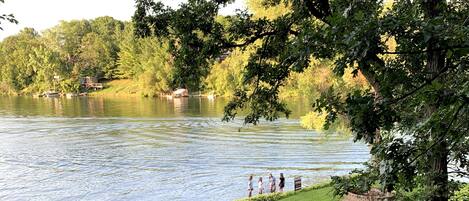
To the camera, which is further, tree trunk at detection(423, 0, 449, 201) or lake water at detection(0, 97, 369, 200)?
lake water at detection(0, 97, 369, 200)

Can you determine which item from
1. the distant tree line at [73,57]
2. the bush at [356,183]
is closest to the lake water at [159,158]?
the bush at [356,183]

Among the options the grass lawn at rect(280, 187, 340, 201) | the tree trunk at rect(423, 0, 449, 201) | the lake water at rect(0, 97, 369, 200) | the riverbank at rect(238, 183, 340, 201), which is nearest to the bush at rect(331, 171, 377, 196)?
the tree trunk at rect(423, 0, 449, 201)

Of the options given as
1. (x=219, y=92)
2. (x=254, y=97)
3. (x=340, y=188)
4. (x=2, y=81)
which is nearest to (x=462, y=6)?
(x=340, y=188)

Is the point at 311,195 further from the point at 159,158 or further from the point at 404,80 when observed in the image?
the point at 159,158

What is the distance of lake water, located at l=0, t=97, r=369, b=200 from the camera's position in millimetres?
25344

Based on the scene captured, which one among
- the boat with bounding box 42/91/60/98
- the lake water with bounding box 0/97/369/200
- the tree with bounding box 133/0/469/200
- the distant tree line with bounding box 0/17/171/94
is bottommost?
the lake water with bounding box 0/97/369/200

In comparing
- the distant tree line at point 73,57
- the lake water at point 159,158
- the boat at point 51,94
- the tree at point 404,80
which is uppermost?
the distant tree line at point 73,57

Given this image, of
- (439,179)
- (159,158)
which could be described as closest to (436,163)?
(439,179)

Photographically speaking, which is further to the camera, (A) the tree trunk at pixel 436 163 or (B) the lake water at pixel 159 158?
(B) the lake water at pixel 159 158

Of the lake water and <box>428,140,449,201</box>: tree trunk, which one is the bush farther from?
the lake water

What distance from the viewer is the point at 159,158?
1297 inches

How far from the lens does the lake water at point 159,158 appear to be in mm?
25344

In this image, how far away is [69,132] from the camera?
4650cm

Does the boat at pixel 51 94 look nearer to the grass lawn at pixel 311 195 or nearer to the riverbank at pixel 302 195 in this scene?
the riverbank at pixel 302 195
